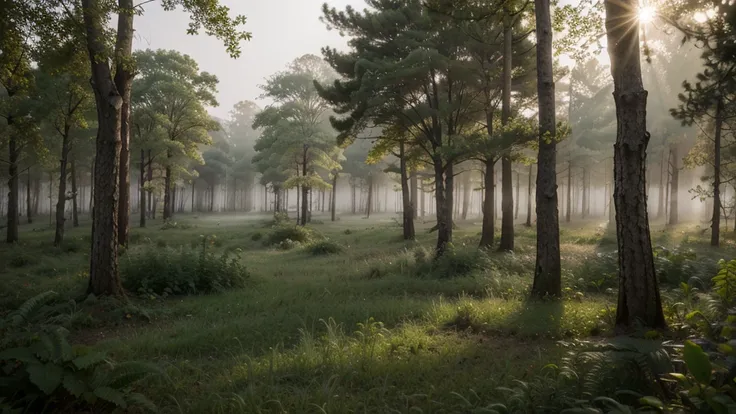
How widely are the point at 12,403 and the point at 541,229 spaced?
828 cm

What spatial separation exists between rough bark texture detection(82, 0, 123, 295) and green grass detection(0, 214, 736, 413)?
62 cm

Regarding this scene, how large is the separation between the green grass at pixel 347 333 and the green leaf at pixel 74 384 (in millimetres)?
732

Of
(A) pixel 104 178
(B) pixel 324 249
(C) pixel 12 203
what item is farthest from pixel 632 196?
(C) pixel 12 203

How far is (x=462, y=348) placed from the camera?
5465 mm

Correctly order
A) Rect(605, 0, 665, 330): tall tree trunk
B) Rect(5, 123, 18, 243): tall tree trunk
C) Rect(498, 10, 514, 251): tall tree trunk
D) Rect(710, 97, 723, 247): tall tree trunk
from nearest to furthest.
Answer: Rect(605, 0, 665, 330): tall tree trunk
Rect(498, 10, 514, 251): tall tree trunk
Rect(710, 97, 723, 247): tall tree trunk
Rect(5, 123, 18, 243): tall tree trunk

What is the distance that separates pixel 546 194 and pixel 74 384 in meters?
8.01

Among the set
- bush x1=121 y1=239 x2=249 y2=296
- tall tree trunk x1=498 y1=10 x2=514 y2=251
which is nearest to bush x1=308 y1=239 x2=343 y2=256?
bush x1=121 y1=239 x2=249 y2=296

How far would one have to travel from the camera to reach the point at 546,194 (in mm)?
8367

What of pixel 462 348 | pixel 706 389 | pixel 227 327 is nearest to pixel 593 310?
pixel 462 348

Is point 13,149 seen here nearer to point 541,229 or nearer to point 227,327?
point 227,327

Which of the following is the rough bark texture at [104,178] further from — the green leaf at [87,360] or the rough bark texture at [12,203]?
the rough bark texture at [12,203]

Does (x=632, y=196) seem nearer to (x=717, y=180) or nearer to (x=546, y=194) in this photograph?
(x=546, y=194)

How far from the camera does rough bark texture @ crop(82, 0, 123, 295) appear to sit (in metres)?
8.13

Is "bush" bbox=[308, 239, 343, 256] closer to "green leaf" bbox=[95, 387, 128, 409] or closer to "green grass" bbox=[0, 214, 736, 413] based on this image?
"green grass" bbox=[0, 214, 736, 413]
